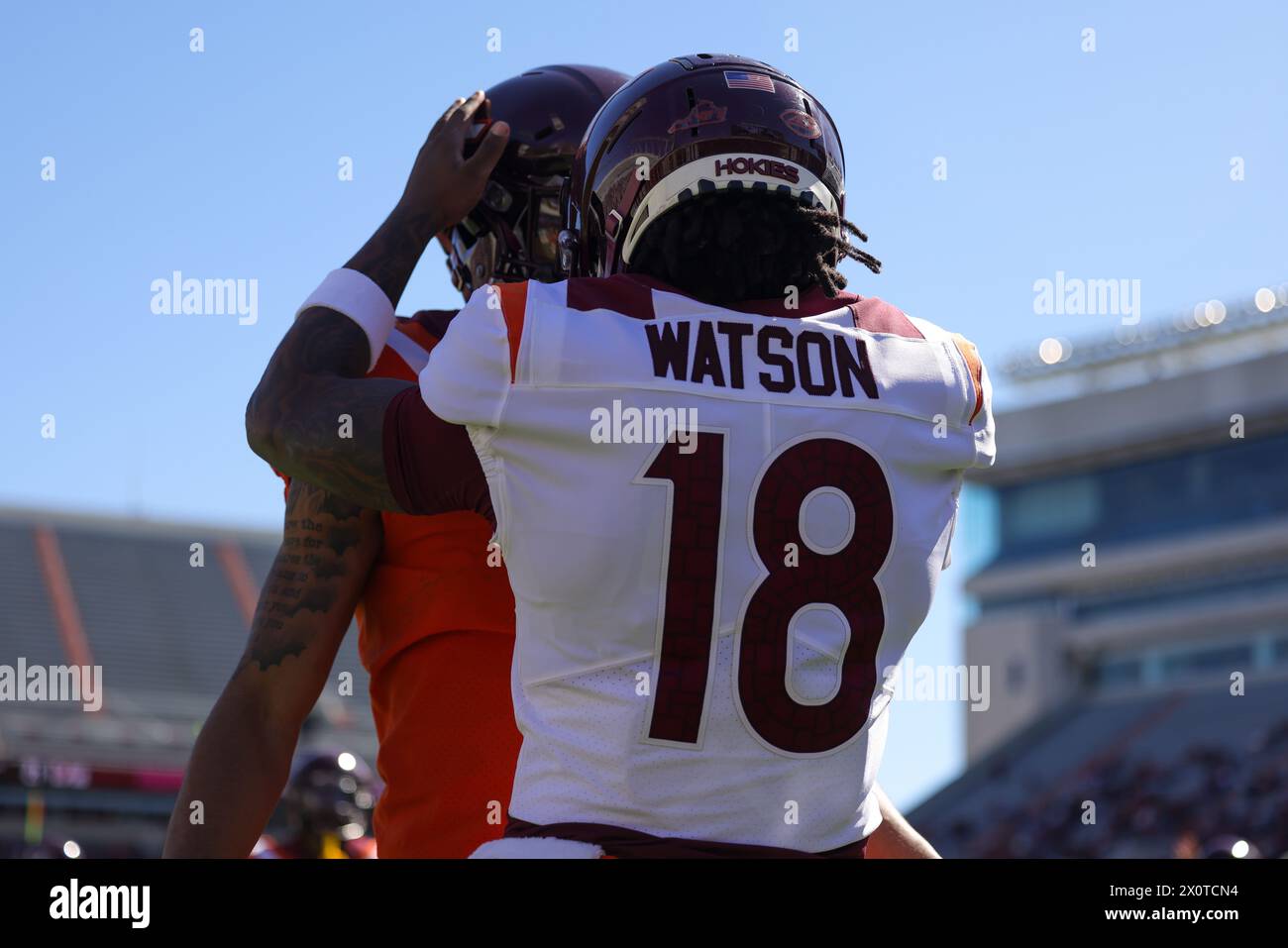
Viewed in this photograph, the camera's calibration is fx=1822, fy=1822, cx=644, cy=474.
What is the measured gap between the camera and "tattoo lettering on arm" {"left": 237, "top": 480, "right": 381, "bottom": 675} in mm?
2592

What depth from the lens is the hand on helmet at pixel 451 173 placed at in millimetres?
2730

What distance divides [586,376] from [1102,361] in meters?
43.8

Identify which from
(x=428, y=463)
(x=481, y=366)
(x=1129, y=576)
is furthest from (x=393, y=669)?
(x=1129, y=576)

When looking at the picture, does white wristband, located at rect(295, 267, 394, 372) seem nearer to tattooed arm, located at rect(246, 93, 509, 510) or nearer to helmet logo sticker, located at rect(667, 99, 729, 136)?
tattooed arm, located at rect(246, 93, 509, 510)

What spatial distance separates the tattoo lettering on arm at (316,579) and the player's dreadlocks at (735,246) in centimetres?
64

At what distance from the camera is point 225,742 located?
2.59 meters

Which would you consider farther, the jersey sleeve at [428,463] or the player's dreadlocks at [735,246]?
the player's dreadlocks at [735,246]

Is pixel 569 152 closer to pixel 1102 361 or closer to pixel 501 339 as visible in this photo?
pixel 501 339

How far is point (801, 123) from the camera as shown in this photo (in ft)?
7.54

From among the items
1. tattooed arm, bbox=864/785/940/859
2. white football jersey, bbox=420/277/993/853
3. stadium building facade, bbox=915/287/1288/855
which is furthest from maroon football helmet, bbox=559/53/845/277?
stadium building facade, bbox=915/287/1288/855

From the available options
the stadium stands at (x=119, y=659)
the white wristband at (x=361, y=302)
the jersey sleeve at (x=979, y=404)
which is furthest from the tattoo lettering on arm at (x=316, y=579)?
the stadium stands at (x=119, y=659)

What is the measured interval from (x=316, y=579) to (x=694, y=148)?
2.79ft

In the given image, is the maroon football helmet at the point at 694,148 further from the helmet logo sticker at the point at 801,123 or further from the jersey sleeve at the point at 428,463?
the jersey sleeve at the point at 428,463
